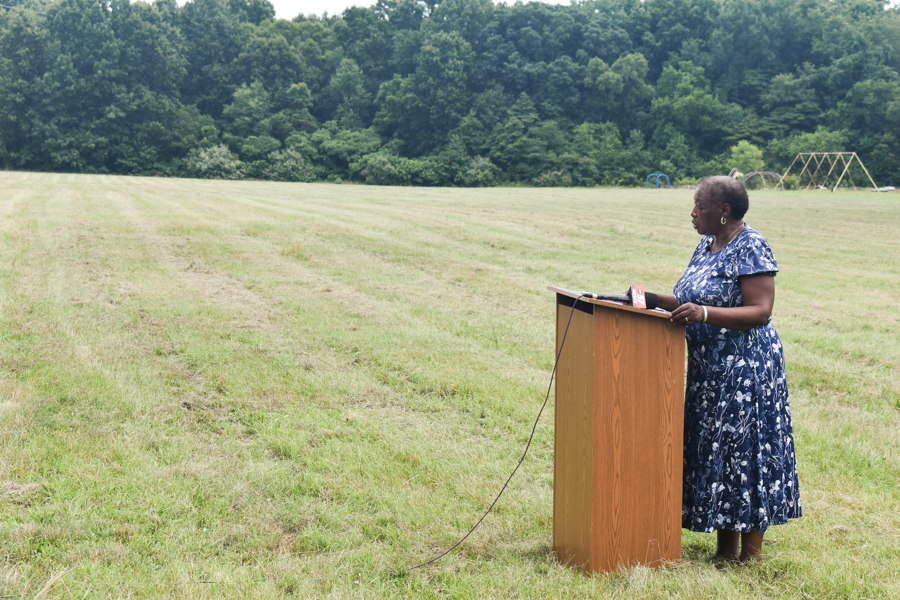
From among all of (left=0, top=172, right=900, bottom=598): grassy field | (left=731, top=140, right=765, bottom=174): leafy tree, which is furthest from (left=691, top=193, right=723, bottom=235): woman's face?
(left=731, top=140, right=765, bottom=174): leafy tree

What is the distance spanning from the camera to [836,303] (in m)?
9.18

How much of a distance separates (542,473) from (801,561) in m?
1.47

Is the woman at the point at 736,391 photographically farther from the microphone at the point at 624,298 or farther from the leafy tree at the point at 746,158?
the leafy tree at the point at 746,158

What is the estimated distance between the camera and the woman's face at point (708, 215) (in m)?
3.06

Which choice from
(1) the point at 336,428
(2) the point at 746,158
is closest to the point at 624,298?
(1) the point at 336,428

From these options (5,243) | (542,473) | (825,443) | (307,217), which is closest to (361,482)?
(542,473)

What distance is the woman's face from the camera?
3057 millimetres

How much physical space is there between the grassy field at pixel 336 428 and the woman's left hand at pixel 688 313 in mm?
1063

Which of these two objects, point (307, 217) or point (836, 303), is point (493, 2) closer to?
point (307, 217)

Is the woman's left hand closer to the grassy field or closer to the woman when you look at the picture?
the woman

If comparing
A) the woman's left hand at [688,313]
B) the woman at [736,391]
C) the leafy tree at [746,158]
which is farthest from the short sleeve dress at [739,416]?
the leafy tree at [746,158]

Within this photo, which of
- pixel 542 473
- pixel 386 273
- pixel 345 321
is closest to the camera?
pixel 542 473

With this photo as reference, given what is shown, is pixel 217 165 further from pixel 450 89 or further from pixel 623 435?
pixel 623 435

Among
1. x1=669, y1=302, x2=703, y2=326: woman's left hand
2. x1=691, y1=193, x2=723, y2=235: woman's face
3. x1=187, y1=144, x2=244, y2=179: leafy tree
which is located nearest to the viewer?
x1=669, y1=302, x2=703, y2=326: woman's left hand
